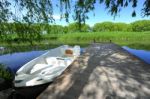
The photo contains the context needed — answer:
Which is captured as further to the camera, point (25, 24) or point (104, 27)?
point (104, 27)

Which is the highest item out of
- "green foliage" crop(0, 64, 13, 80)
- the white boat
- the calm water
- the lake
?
the white boat

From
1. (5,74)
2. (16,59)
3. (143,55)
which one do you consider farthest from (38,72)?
(143,55)

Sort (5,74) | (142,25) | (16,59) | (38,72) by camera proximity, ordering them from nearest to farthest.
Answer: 1. (38,72)
2. (5,74)
3. (16,59)
4. (142,25)

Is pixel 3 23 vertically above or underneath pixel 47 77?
above

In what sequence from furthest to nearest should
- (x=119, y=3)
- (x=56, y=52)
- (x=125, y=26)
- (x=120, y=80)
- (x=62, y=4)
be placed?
(x=125, y=26), (x=56, y=52), (x=119, y=3), (x=62, y=4), (x=120, y=80)

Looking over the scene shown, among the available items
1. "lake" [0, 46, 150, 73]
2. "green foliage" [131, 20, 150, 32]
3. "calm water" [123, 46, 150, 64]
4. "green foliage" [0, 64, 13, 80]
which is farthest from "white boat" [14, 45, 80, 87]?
"green foliage" [131, 20, 150, 32]

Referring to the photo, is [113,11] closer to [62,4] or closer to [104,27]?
[62,4]

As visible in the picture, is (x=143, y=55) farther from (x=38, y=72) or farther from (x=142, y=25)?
(x=142, y=25)

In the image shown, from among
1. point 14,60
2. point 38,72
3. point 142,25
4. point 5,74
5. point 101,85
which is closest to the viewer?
point 101,85

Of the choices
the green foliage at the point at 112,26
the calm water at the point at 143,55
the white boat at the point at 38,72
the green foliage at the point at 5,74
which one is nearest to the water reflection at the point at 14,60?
the green foliage at the point at 5,74

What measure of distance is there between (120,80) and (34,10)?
3.06 m

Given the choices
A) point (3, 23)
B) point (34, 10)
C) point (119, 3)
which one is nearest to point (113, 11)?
point (119, 3)

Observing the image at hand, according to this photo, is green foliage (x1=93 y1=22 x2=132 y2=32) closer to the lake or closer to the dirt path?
the lake

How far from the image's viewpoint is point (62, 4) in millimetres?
7656
